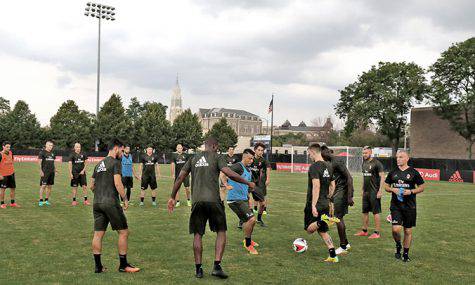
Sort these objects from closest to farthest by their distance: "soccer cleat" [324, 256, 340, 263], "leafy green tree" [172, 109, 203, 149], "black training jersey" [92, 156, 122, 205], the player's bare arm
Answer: "black training jersey" [92, 156, 122, 205], the player's bare arm, "soccer cleat" [324, 256, 340, 263], "leafy green tree" [172, 109, 203, 149]

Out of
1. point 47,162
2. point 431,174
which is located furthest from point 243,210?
point 431,174

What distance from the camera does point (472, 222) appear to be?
1345cm

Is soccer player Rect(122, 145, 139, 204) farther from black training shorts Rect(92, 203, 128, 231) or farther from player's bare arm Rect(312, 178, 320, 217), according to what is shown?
player's bare arm Rect(312, 178, 320, 217)

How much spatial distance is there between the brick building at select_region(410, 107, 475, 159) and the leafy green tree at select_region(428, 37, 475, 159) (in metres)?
2.44

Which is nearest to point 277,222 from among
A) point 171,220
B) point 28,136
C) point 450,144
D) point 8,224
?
point 171,220

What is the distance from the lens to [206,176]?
22.2 feet

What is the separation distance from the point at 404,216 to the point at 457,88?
45.5 m

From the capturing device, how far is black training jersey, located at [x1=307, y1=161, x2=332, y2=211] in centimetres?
788

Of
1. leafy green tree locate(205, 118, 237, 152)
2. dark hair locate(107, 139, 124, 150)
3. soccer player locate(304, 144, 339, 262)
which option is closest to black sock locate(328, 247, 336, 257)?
soccer player locate(304, 144, 339, 262)

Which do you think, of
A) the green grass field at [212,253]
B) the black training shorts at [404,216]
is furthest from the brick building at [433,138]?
the black training shorts at [404,216]

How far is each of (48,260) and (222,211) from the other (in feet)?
10.8

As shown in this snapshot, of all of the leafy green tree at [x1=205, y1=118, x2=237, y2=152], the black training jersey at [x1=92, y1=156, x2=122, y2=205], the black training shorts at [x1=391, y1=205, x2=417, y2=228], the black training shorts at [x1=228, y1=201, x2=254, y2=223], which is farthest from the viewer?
the leafy green tree at [x1=205, y1=118, x2=237, y2=152]

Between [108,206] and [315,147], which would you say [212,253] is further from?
[315,147]

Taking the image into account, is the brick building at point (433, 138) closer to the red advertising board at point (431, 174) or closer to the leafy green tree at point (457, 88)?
the leafy green tree at point (457, 88)
